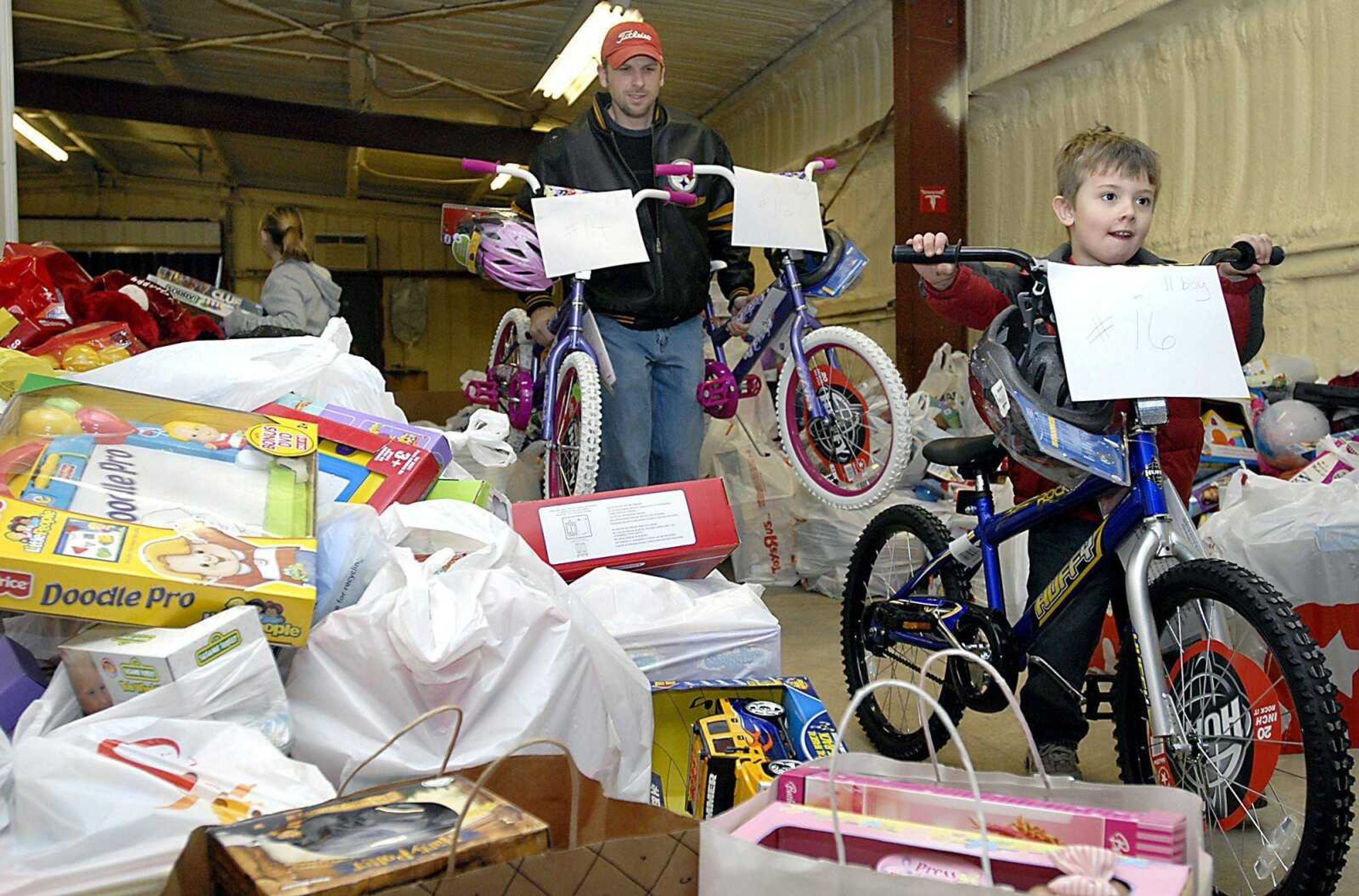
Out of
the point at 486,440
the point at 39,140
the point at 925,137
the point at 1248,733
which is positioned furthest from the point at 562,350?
the point at 39,140

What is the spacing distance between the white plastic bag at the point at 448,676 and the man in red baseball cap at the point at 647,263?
1.57 m

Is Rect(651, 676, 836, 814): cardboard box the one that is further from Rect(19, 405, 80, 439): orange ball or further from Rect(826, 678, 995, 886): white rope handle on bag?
Rect(19, 405, 80, 439): orange ball

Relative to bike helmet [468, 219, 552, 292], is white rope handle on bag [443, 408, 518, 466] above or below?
below

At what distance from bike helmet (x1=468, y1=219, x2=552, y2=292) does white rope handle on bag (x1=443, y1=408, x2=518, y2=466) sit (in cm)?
92

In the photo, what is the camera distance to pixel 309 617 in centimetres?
126

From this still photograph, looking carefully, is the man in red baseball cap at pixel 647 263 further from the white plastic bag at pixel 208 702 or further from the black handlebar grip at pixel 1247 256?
the white plastic bag at pixel 208 702

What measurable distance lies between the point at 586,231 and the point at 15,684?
191cm

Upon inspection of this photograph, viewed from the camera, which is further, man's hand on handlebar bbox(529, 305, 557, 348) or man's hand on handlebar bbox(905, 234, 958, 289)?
man's hand on handlebar bbox(529, 305, 557, 348)

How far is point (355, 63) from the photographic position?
7.41 meters

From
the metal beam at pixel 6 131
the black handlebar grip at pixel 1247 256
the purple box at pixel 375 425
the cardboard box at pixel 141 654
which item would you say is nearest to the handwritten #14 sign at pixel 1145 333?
the black handlebar grip at pixel 1247 256

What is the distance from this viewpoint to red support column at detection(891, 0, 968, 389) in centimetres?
529

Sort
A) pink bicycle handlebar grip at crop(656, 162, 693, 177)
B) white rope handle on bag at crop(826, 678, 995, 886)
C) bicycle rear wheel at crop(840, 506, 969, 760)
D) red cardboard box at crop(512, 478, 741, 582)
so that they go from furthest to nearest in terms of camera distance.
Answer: pink bicycle handlebar grip at crop(656, 162, 693, 177), bicycle rear wheel at crop(840, 506, 969, 760), red cardboard box at crop(512, 478, 741, 582), white rope handle on bag at crop(826, 678, 995, 886)

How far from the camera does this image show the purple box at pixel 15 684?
113 cm

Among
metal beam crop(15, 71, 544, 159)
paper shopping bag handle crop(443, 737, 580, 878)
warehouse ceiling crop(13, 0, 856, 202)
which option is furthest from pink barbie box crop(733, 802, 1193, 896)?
metal beam crop(15, 71, 544, 159)
